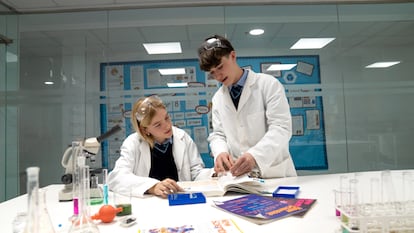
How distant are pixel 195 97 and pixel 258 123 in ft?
4.25

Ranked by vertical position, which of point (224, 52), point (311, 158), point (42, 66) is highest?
point (42, 66)

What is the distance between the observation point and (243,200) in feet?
2.84

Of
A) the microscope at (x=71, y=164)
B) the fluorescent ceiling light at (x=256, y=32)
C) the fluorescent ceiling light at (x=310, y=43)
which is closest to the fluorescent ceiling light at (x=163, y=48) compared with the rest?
the fluorescent ceiling light at (x=256, y=32)

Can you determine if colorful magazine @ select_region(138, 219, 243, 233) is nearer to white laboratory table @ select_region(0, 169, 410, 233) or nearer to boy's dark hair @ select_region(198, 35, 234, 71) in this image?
white laboratory table @ select_region(0, 169, 410, 233)

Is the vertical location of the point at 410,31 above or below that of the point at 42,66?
above

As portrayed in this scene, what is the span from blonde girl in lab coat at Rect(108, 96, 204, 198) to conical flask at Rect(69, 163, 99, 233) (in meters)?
0.66

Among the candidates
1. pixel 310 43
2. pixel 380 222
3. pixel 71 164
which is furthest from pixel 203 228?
pixel 310 43

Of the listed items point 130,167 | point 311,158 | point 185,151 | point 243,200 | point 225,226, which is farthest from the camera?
point 311,158

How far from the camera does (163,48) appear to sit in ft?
8.63

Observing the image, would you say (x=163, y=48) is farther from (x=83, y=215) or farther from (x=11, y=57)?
(x=83, y=215)

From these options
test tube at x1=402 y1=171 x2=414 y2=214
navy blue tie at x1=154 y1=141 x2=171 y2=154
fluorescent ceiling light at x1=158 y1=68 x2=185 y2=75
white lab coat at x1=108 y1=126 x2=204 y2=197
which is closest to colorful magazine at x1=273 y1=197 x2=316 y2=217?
test tube at x1=402 y1=171 x2=414 y2=214

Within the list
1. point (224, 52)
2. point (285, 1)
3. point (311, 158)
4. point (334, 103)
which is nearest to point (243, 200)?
point (224, 52)

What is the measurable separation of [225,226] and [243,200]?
0.22 meters

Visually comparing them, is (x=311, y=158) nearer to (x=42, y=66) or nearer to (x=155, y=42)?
(x=155, y=42)
